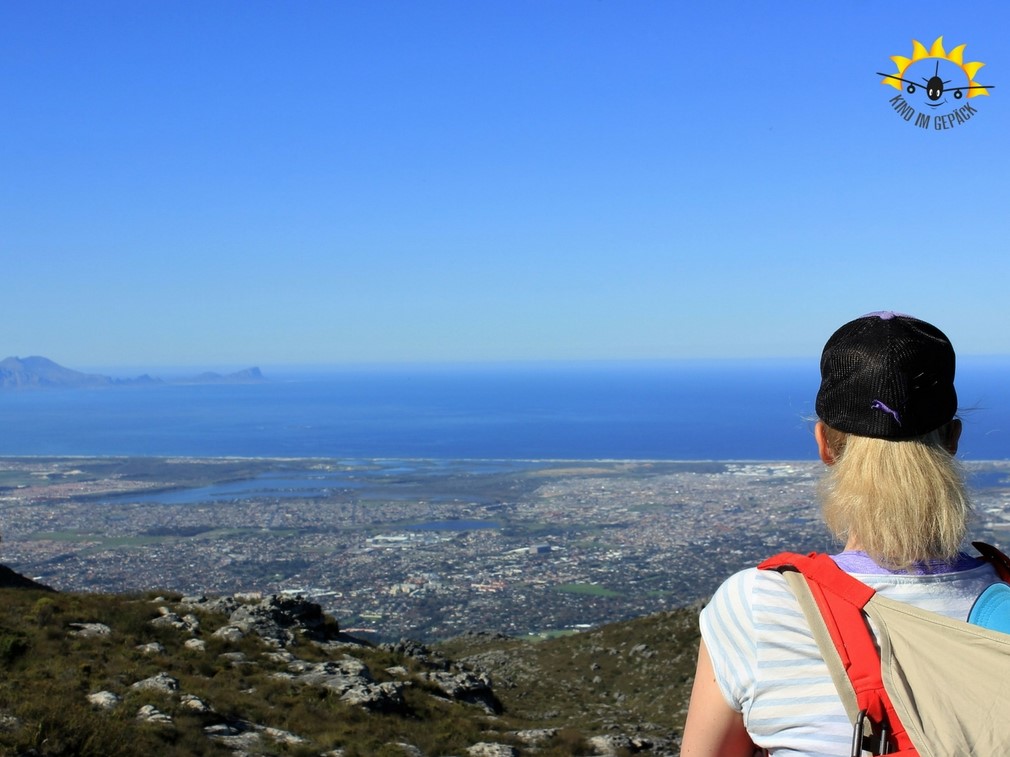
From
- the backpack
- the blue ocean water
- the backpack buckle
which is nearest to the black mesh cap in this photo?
the backpack

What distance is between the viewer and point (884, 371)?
1.76 meters

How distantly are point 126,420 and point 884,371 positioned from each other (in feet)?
650

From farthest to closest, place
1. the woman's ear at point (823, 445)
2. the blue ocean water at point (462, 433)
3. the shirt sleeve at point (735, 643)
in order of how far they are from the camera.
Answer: the blue ocean water at point (462, 433) < the woman's ear at point (823, 445) < the shirt sleeve at point (735, 643)

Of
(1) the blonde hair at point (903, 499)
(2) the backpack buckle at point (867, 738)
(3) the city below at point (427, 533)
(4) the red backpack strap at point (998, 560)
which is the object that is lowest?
(3) the city below at point (427, 533)

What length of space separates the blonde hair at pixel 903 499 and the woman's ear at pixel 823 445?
0.10m

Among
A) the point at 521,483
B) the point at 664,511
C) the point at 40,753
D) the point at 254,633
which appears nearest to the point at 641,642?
the point at 254,633

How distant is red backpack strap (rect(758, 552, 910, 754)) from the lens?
58.6 inches

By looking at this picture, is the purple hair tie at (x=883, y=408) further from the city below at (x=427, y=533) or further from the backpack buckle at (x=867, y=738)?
the city below at (x=427, y=533)

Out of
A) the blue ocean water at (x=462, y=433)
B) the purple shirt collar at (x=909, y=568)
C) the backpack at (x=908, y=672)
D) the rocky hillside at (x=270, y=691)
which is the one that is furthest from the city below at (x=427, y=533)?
the backpack at (x=908, y=672)

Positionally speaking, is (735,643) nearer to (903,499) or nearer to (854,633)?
(854,633)

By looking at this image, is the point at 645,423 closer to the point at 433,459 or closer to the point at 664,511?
the point at 433,459

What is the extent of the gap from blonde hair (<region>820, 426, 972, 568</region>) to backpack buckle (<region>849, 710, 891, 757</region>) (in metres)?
0.34

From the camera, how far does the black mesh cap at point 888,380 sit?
1.73 meters

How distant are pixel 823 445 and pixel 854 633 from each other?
1.69 feet
